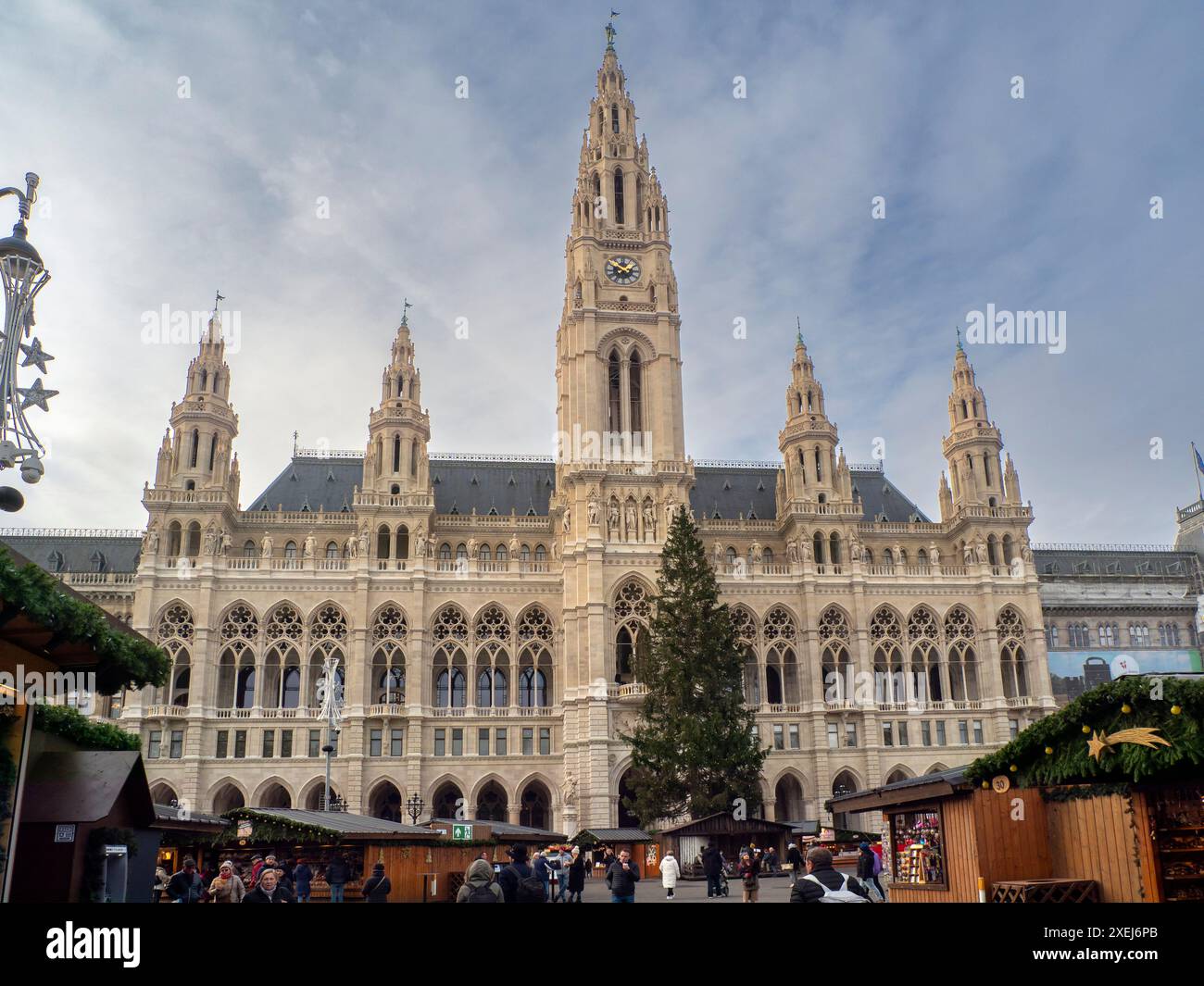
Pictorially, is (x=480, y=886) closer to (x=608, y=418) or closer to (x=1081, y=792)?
(x=1081, y=792)

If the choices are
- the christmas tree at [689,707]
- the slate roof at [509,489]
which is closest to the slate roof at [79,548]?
the slate roof at [509,489]

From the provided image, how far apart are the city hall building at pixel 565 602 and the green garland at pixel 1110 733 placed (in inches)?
1573

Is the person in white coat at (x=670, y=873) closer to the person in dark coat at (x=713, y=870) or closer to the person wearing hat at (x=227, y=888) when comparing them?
the person in dark coat at (x=713, y=870)

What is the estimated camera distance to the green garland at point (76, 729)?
52.7ft

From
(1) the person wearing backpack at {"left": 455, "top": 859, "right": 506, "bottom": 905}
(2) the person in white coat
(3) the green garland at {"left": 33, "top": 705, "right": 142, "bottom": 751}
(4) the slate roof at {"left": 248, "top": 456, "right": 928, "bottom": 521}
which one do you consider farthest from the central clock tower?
(1) the person wearing backpack at {"left": 455, "top": 859, "right": 506, "bottom": 905}

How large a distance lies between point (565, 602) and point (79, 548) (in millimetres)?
35169

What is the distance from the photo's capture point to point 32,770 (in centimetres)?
1538

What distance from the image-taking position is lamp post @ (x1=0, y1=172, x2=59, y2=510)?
12969 millimetres

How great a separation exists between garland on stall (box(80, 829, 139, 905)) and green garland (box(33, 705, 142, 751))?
6.82ft

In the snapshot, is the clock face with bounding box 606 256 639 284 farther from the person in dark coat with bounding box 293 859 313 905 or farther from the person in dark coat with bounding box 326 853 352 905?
the person in dark coat with bounding box 293 859 313 905

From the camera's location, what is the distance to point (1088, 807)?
13977mm
